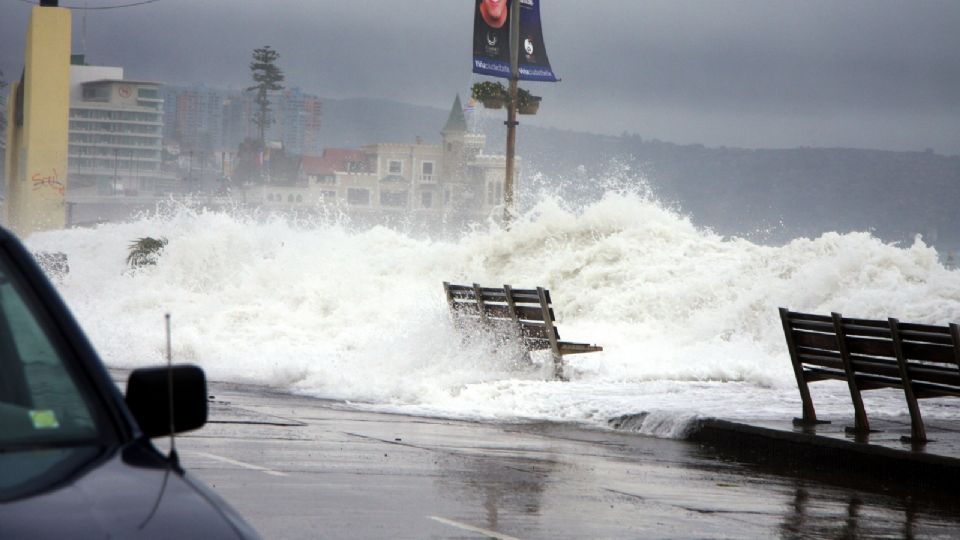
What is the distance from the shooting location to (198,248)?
43000 millimetres

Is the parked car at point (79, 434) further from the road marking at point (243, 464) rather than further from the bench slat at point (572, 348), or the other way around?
the bench slat at point (572, 348)

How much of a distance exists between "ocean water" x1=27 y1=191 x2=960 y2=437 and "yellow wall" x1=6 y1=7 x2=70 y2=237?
26767mm

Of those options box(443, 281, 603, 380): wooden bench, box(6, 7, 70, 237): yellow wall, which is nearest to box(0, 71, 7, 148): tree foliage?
box(6, 7, 70, 237): yellow wall

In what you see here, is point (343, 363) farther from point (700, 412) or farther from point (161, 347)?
point (700, 412)

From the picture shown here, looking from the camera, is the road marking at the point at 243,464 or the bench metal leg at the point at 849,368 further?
the bench metal leg at the point at 849,368

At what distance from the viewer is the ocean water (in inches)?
726

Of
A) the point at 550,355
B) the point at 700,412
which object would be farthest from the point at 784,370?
the point at 700,412

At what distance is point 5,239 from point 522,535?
4891 mm

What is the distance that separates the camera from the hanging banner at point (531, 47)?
50406mm

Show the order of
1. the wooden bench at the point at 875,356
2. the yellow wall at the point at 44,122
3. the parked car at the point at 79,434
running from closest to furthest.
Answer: the parked car at the point at 79,434
the wooden bench at the point at 875,356
the yellow wall at the point at 44,122

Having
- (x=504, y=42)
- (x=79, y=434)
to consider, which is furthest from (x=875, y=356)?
(x=504, y=42)

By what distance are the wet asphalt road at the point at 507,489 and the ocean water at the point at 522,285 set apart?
240 centimetres

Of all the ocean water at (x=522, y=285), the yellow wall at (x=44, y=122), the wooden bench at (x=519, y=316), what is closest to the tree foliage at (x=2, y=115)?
the yellow wall at (x=44, y=122)

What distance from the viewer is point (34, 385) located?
4316 mm
